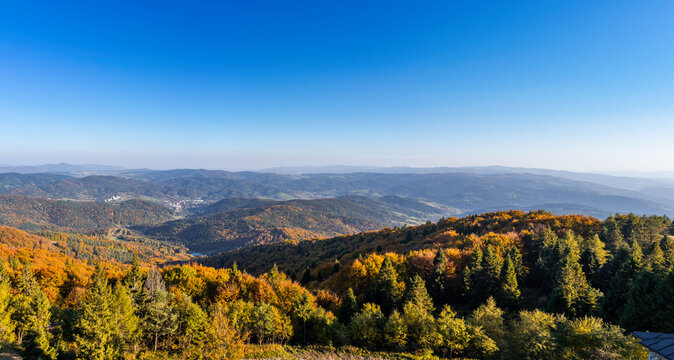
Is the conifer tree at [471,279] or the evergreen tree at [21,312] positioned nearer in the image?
the evergreen tree at [21,312]

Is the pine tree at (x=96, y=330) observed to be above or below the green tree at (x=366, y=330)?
above

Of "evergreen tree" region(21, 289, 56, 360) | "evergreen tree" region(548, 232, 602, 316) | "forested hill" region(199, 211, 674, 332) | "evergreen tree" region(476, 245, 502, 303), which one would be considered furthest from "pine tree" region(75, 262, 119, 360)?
"evergreen tree" region(548, 232, 602, 316)

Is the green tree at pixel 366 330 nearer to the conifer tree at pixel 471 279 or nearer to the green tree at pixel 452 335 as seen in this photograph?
the green tree at pixel 452 335

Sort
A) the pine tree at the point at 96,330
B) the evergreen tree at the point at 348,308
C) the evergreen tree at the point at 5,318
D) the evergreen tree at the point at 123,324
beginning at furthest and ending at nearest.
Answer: the evergreen tree at the point at 348,308 → the evergreen tree at the point at 5,318 → the evergreen tree at the point at 123,324 → the pine tree at the point at 96,330

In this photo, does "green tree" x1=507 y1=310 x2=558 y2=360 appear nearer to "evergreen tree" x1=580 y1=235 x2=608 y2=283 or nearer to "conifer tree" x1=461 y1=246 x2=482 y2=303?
"conifer tree" x1=461 y1=246 x2=482 y2=303

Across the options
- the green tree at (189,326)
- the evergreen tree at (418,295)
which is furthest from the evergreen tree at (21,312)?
the evergreen tree at (418,295)

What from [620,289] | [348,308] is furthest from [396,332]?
[620,289]

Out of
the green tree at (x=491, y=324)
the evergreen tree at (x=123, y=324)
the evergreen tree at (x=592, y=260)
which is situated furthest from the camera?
the evergreen tree at (x=592, y=260)
